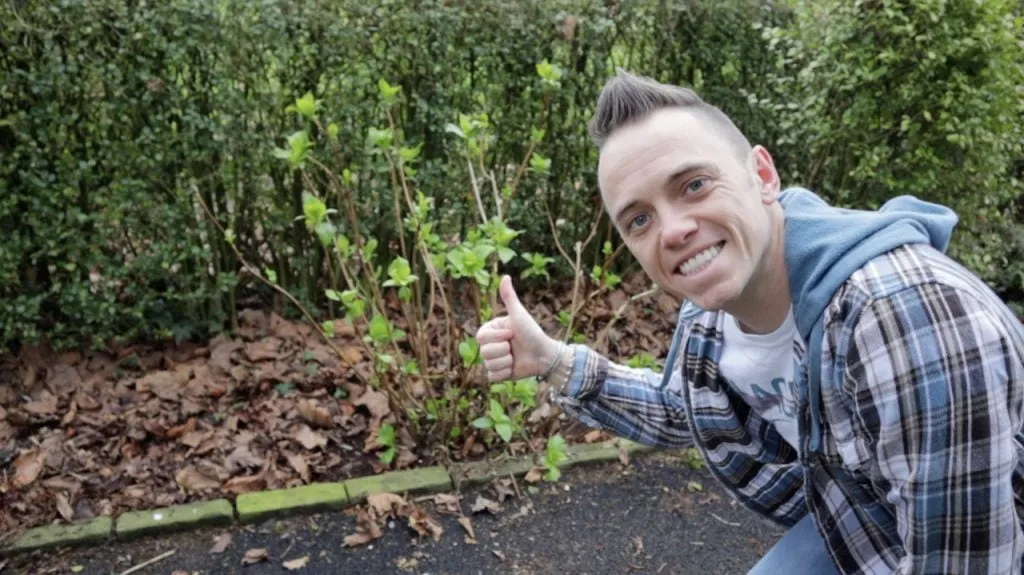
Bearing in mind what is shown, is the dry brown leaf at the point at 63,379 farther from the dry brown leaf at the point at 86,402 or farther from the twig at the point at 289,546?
the twig at the point at 289,546

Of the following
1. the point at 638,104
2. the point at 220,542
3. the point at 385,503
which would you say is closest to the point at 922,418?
the point at 638,104

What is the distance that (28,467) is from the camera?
10.4ft

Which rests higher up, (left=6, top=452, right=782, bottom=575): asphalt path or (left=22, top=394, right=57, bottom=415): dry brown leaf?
(left=22, top=394, right=57, bottom=415): dry brown leaf

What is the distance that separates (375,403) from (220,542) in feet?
3.08

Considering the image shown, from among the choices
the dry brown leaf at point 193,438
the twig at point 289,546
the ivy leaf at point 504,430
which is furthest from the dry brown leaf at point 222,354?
the ivy leaf at point 504,430

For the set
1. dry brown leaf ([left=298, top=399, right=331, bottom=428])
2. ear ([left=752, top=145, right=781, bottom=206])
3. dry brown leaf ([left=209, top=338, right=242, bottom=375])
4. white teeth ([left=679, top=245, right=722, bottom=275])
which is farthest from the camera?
dry brown leaf ([left=209, top=338, right=242, bottom=375])

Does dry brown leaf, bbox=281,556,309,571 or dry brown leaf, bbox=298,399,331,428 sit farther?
dry brown leaf, bbox=298,399,331,428

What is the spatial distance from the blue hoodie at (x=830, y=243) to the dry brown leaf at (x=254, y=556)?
2017 mm

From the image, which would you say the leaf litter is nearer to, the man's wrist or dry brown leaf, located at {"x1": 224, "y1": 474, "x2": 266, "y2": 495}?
dry brown leaf, located at {"x1": 224, "y1": 474, "x2": 266, "y2": 495}

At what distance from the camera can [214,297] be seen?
4035 millimetres

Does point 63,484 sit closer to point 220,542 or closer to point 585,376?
point 220,542

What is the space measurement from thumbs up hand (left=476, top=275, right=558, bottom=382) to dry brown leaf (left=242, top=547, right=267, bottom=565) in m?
1.38

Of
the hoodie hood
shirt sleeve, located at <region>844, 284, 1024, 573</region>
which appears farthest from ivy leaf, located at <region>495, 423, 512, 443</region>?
shirt sleeve, located at <region>844, 284, 1024, 573</region>

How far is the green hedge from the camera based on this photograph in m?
3.59
